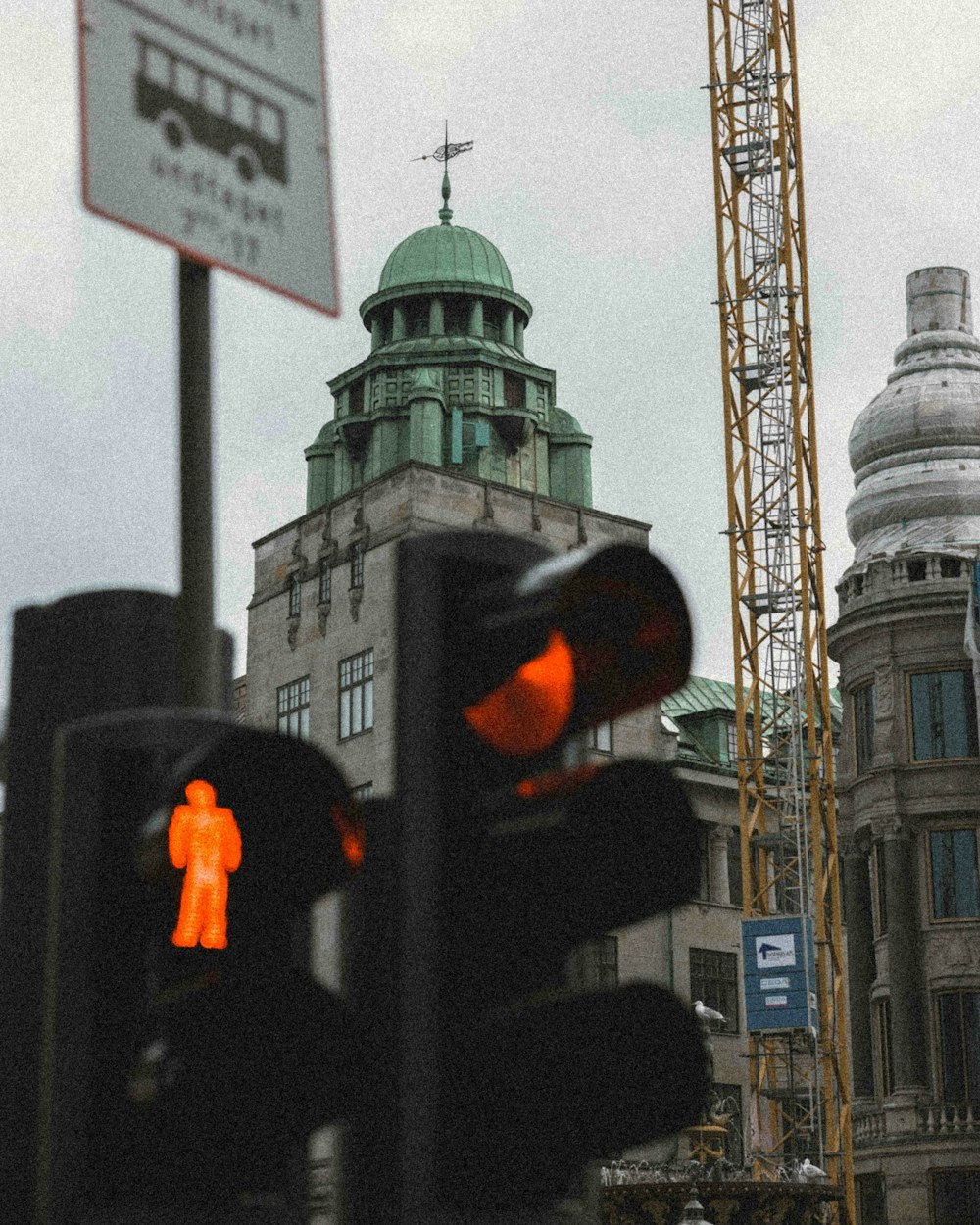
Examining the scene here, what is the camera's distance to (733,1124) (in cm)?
6900

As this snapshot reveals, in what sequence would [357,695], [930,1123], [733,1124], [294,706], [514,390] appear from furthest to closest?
[514,390] → [733,1124] → [294,706] → [357,695] → [930,1123]

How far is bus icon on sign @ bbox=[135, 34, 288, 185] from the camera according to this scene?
204 inches

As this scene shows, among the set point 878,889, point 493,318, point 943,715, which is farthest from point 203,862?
point 493,318

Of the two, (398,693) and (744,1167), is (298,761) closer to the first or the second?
(398,693)

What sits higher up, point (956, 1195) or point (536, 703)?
point (536, 703)

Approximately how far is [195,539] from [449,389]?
3069 inches

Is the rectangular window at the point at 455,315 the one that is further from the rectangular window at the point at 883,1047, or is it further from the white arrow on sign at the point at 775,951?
the rectangular window at the point at 883,1047

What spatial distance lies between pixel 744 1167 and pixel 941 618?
55.1ft

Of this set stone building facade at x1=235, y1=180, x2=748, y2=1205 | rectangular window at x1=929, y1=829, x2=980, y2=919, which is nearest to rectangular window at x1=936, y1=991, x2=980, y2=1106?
rectangular window at x1=929, y1=829, x2=980, y2=919

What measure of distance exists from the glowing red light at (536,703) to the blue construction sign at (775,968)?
56.5 m

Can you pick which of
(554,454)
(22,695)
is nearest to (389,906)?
(22,695)

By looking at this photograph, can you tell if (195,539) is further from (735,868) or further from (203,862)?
(735,868)

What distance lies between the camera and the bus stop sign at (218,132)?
5066 millimetres

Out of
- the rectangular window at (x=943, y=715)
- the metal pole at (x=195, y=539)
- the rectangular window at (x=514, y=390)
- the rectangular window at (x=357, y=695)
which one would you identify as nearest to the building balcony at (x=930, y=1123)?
the rectangular window at (x=943, y=715)
